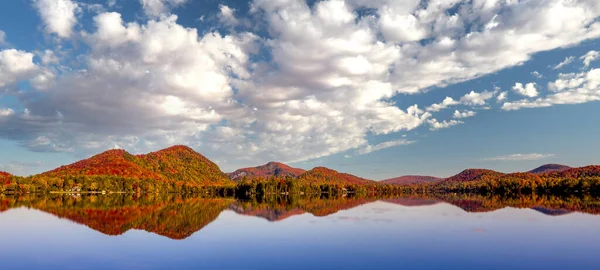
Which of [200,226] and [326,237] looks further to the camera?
[200,226]

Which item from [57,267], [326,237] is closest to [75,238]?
[57,267]

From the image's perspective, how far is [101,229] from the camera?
154 feet

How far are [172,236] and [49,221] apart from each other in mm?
28046

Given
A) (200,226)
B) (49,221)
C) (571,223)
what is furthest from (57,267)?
(571,223)

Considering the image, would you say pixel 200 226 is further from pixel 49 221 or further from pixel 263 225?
pixel 49 221

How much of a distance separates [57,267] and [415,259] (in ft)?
88.1

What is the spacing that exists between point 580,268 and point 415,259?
10952 millimetres

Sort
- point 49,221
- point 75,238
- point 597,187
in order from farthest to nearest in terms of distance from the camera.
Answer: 1. point 597,187
2. point 49,221
3. point 75,238

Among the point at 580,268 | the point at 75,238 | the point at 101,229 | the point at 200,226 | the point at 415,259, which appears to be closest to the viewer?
the point at 580,268

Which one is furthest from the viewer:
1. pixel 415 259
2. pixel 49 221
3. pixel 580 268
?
pixel 49 221

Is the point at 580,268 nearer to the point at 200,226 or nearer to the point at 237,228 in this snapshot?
the point at 237,228

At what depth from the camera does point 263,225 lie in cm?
5378

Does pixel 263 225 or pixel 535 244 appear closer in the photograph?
pixel 535 244

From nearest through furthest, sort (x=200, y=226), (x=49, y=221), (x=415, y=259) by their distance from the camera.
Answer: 1. (x=415, y=259)
2. (x=200, y=226)
3. (x=49, y=221)
